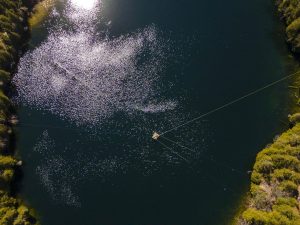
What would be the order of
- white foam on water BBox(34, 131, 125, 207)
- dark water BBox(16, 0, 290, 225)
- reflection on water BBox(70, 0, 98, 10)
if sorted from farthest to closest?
1. reflection on water BBox(70, 0, 98, 10)
2. white foam on water BBox(34, 131, 125, 207)
3. dark water BBox(16, 0, 290, 225)

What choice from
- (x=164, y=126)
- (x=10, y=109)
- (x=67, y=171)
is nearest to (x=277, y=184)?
(x=164, y=126)

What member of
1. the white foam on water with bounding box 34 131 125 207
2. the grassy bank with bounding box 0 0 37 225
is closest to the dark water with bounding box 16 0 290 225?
the white foam on water with bounding box 34 131 125 207

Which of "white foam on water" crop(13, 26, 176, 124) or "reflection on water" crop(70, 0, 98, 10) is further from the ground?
"reflection on water" crop(70, 0, 98, 10)

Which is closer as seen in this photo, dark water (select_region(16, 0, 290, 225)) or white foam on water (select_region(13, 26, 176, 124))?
dark water (select_region(16, 0, 290, 225))

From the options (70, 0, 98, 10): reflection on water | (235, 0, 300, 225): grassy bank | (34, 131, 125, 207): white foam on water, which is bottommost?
(34, 131, 125, 207): white foam on water

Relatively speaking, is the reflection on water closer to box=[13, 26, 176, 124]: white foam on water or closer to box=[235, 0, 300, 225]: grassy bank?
box=[13, 26, 176, 124]: white foam on water

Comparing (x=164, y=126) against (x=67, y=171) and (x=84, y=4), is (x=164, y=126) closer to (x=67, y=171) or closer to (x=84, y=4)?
(x=67, y=171)

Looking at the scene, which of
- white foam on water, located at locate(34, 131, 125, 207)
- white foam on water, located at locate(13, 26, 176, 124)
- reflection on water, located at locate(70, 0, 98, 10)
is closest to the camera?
white foam on water, located at locate(34, 131, 125, 207)
